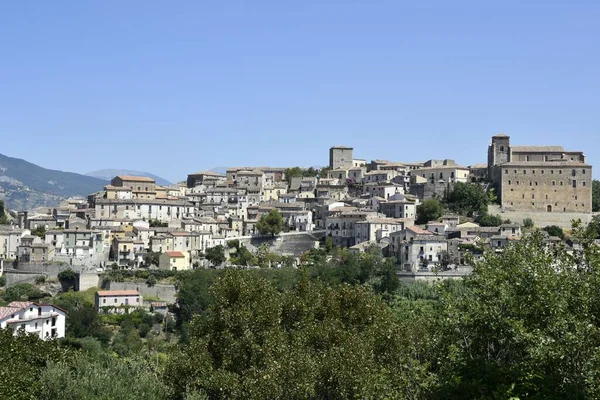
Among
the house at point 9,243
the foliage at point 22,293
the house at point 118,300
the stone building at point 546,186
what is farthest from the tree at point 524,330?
the stone building at point 546,186

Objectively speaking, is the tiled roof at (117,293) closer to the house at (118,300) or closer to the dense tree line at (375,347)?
the house at (118,300)

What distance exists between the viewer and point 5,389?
18547 mm

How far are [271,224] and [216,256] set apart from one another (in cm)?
686

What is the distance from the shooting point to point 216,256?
60438 mm

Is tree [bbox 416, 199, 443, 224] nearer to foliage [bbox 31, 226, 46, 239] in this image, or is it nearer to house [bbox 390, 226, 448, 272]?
house [bbox 390, 226, 448, 272]

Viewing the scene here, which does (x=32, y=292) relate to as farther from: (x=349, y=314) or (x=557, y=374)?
(x=557, y=374)

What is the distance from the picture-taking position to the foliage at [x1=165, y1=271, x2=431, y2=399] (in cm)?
1831

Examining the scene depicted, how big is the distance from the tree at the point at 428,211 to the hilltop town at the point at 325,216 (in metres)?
0.09

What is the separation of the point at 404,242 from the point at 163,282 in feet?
56.0

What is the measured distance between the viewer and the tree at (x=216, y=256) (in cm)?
6047

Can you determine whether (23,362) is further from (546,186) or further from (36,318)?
(546,186)

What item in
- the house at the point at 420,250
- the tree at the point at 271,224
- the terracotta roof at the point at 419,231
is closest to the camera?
the house at the point at 420,250

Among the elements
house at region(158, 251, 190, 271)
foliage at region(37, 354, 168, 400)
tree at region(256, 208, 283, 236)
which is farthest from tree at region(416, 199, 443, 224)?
foliage at region(37, 354, 168, 400)

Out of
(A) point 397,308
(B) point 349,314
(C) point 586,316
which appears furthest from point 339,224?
(C) point 586,316
